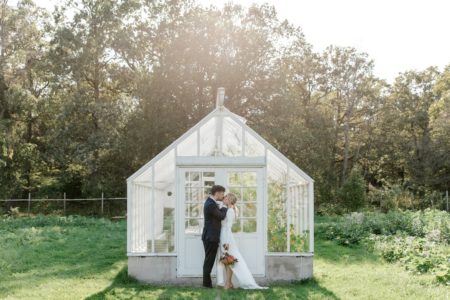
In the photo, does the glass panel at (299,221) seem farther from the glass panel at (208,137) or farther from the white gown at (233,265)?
the glass panel at (208,137)

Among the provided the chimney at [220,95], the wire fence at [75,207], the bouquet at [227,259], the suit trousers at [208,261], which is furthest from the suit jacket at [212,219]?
the wire fence at [75,207]

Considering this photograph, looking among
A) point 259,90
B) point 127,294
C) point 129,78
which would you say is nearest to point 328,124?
point 259,90

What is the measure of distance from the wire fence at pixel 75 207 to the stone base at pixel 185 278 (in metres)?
16.3

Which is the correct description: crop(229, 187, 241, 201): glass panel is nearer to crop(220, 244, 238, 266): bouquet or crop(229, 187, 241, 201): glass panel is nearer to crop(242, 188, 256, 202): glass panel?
crop(242, 188, 256, 202): glass panel

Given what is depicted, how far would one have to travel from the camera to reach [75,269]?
38.0ft

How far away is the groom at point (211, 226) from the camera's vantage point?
9.51 metres

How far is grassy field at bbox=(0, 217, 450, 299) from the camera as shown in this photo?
29.4ft

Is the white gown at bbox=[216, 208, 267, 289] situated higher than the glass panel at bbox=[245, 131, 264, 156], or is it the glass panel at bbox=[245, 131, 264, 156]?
the glass panel at bbox=[245, 131, 264, 156]

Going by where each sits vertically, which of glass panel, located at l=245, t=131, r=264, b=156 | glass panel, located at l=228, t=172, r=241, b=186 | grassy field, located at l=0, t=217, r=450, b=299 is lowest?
grassy field, located at l=0, t=217, r=450, b=299

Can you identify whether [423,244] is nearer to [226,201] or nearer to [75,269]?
[226,201]

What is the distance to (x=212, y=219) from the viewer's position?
9.59 meters

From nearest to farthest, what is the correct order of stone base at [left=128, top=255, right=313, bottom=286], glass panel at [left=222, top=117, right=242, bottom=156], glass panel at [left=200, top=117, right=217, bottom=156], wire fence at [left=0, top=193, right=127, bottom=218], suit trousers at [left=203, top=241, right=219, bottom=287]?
→ suit trousers at [left=203, top=241, right=219, bottom=287] < stone base at [left=128, top=255, right=313, bottom=286] < glass panel at [left=222, top=117, right=242, bottom=156] < glass panel at [left=200, top=117, right=217, bottom=156] < wire fence at [left=0, top=193, right=127, bottom=218]

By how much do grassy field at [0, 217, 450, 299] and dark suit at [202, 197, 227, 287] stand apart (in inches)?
14.2

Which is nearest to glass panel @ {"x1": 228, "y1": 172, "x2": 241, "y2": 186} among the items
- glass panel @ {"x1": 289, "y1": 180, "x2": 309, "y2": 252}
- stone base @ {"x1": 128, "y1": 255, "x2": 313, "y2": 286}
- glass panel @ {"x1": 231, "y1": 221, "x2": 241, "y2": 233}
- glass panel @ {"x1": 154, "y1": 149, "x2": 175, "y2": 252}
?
glass panel @ {"x1": 231, "y1": 221, "x2": 241, "y2": 233}
